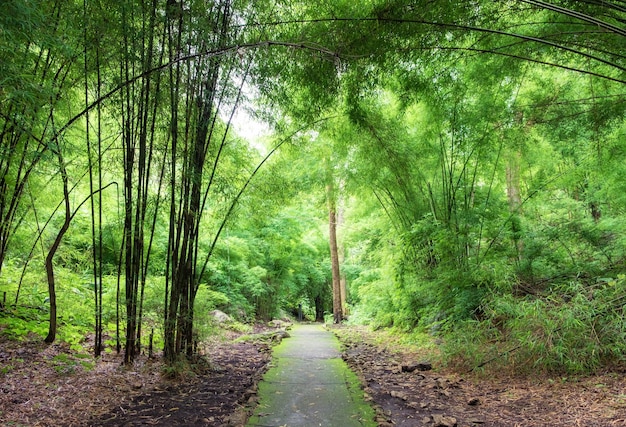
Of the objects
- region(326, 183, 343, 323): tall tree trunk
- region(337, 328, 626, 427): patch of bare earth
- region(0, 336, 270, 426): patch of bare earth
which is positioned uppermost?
region(326, 183, 343, 323): tall tree trunk

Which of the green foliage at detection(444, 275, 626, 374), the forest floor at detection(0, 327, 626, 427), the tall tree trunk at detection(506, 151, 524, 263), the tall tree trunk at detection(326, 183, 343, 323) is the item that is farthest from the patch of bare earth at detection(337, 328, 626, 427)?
the tall tree trunk at detection(326, 183, 343, 323)

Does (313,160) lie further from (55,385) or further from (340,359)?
(55,385)

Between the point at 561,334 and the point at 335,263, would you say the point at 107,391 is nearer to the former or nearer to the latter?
the point at 561,334

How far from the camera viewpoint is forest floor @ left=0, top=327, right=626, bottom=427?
7.31 feet

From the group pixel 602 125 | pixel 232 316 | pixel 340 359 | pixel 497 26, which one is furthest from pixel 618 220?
pixel 232 316

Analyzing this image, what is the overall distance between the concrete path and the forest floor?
11 centimetres

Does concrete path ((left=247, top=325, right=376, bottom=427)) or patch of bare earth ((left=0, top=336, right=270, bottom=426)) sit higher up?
patch of bare earth ((left=0, top=336, right=270, bottom=426))

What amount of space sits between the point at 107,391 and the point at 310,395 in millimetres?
1472

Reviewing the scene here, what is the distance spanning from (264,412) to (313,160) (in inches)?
162

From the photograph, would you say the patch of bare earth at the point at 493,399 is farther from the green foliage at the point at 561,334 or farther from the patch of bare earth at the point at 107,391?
the patch of bare earth at the point at 107,391

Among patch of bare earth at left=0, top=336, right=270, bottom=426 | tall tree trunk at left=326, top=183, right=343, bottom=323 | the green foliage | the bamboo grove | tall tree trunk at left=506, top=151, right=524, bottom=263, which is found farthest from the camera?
tall tree trunk at left=326, top=183, right=343, bottom=323

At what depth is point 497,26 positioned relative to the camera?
10.3 ft

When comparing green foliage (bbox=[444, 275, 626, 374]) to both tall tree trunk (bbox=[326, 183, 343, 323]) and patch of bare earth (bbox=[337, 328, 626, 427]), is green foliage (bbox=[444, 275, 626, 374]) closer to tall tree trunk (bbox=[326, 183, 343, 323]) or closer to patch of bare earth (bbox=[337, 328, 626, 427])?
patch of bare earth (bbox=[337, 328, 626, 427])

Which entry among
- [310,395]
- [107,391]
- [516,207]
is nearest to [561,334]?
[310,395]
